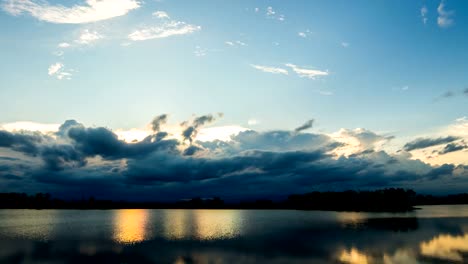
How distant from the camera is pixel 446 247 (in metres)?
64.9

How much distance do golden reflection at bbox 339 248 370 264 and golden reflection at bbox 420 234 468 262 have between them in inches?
410

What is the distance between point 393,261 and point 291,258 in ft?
47.5

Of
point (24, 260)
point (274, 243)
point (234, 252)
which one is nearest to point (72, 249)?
point (24, 260)

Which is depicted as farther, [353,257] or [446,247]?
[446,247]

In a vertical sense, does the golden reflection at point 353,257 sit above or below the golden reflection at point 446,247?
above

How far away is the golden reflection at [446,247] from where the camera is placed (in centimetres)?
5597

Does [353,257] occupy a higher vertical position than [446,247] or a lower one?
higher

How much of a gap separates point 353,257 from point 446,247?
21.7 m

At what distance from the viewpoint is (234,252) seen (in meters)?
62.4

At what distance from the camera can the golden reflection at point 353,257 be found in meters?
52.2

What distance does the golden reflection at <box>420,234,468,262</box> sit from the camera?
5597 cm

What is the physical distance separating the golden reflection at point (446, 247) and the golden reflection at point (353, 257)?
1042cm

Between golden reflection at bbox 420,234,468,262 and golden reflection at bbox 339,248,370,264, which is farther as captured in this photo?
golden reflection at bbox 420,234,468,262

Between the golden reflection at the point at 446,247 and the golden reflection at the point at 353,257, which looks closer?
the golden reflection at the point at 353,257
